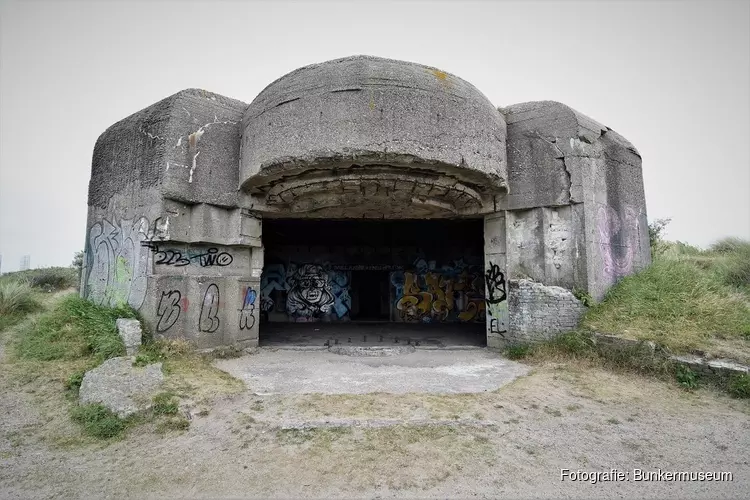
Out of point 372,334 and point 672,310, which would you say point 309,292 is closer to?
point 372,334

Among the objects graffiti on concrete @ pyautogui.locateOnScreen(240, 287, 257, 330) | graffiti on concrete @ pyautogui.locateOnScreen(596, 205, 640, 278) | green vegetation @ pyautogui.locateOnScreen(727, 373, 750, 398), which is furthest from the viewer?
graffiti on concrete @ pyautogui.locateOnScreen(240, 287, 257, 330)

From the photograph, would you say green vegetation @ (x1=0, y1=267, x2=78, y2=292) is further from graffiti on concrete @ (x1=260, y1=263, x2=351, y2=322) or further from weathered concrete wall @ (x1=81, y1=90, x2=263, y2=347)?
weathered concrete wall @ (x1=81, y1=90, x2=263, y2=347)

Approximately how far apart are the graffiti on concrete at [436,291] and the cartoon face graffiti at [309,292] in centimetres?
207

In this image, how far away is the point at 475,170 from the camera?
5.75 metres

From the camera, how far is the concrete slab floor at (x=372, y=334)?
313 inches

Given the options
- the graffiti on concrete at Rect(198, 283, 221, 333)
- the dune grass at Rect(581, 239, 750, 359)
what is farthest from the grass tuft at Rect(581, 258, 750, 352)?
the graffiti on concrete at Rect(198, 283, 221, 333)

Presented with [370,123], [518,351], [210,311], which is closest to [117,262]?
[210,311]

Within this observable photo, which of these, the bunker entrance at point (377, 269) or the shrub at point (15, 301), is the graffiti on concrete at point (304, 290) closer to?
the bunker entrance at point (377, 269)

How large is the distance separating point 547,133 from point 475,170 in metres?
1.78

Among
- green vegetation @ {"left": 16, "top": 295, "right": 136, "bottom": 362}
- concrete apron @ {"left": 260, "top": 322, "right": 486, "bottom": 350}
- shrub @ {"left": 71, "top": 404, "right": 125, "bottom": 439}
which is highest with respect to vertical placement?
green vegetation @ {"left": 16, "top": 295, "right": 136, "bottom": 362}

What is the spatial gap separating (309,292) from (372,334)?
3400mm

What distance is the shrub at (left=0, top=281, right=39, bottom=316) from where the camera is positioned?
852 centimetres

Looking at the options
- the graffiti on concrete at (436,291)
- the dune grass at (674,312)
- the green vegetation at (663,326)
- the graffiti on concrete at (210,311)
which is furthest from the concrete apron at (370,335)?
the dune grass at (674,312)

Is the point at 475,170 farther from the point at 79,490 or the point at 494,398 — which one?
the point at 79,490
